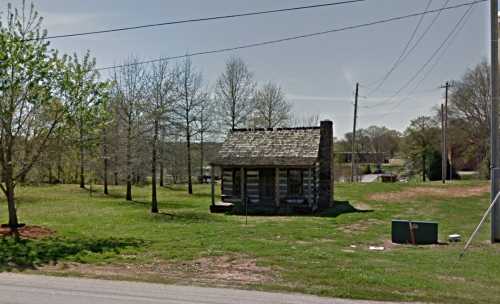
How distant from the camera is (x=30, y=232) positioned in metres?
16.1

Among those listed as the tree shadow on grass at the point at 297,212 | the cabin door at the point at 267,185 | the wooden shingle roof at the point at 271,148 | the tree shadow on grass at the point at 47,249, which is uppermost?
the wooden shingle roof at the point at 271,148

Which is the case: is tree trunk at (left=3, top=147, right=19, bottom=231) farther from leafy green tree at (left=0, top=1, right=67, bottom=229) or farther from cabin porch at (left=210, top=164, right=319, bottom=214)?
cabin porch at (left=210, top=164, right=319, bottom=214)

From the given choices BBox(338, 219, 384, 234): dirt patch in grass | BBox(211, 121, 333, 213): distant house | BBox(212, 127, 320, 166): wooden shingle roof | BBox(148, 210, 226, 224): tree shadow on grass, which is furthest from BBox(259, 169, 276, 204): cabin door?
BBox(338, 219, 384, 234): dirt patch in grass

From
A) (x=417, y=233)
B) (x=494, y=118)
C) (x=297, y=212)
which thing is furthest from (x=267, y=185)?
(x=494, y=118)

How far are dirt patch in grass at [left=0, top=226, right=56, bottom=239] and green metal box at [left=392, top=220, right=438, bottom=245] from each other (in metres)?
12.4

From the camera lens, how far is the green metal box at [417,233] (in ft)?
47.8

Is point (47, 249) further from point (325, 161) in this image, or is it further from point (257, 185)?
point (325, 161)

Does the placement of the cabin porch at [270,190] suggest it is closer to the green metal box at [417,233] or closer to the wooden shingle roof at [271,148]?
the wooden shingle roof at [271,148]

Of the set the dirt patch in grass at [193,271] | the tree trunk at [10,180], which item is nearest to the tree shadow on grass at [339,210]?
the dirt patch in grass at [193,271]

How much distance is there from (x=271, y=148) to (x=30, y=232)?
15.1 meters

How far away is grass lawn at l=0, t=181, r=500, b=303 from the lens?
868 cm

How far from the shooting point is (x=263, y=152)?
27203 millimetres

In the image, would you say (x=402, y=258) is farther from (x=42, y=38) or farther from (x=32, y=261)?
(x=42, y=38)

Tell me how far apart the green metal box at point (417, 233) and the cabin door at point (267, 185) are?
1274 cm
